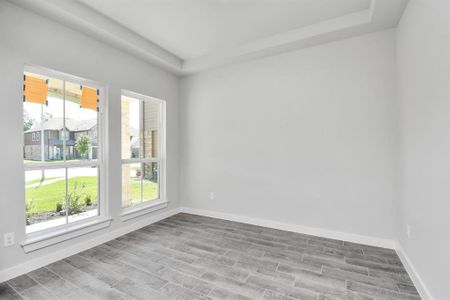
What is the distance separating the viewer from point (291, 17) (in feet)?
8.50

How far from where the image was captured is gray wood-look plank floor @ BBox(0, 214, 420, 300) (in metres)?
1.82

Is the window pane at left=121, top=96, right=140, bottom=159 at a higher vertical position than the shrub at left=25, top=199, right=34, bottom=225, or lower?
higher

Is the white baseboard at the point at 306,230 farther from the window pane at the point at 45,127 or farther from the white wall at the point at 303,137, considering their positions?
the window pane at the point at 45,127

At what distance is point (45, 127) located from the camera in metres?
2.38

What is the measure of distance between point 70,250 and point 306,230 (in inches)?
121

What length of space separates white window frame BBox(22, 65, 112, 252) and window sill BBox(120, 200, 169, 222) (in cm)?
26

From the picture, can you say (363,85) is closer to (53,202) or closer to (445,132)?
(445,132)

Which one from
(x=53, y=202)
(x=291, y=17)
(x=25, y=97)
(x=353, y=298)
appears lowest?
(x=353, y=298)

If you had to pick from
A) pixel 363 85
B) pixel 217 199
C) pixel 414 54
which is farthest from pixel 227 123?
pixel 414 54

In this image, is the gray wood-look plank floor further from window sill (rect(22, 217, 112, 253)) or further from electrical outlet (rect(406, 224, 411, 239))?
electrical outlet (rect(406, 224, 411, 239))

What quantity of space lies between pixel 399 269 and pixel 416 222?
60cm

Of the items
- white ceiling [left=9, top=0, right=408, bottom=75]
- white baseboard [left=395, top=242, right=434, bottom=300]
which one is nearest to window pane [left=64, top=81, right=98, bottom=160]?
white ceiling [left=9, top=0, right=408, bottom=75]

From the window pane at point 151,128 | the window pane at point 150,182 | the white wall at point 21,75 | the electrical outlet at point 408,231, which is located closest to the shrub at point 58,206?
the white wall at point 21,75

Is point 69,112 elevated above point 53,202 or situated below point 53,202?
above
